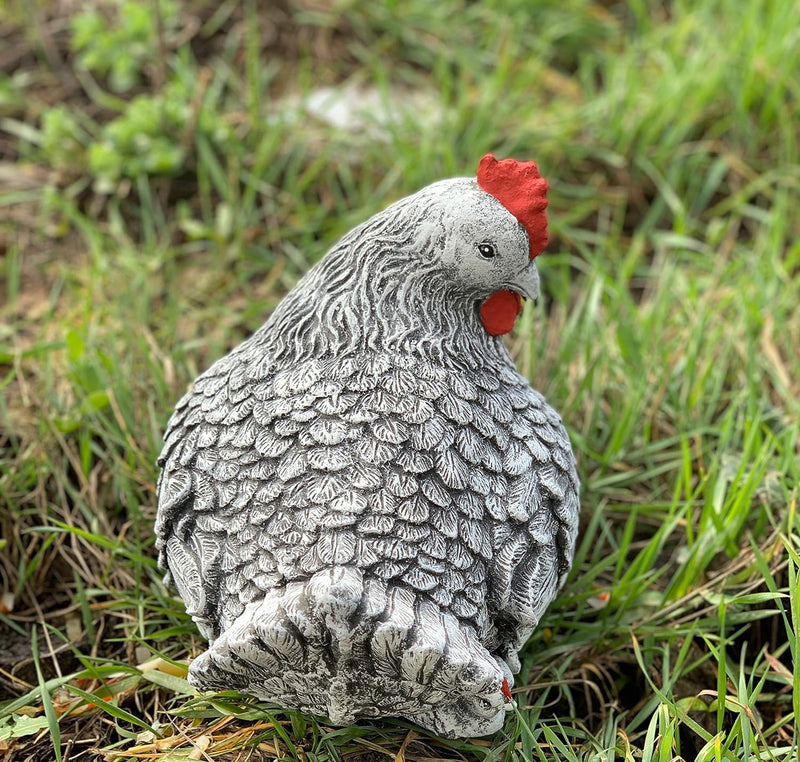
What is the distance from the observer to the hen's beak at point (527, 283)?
1660mm

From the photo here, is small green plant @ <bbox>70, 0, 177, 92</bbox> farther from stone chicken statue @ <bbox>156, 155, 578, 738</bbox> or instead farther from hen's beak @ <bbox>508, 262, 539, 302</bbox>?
hen's beak @ <bbox>508, 262, 539, 302</bbox>

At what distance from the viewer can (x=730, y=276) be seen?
2980mm

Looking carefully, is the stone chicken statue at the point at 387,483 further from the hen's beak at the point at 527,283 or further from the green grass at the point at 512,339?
the green grass at the point at 512,339

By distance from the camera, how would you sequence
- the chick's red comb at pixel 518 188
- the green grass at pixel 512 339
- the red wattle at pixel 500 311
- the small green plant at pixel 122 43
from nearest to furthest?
1. the chick's red comb at pixel 518 188
2. the red wattle at pixel 500 311
3. the green grass at pixel 512 339
4. the small green plant at pixel 122 43

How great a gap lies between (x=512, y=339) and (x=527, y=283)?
0.98 m

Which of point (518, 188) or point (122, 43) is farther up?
point (122, 43)

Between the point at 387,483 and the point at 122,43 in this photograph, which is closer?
the point at 387,483

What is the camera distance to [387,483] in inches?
58.9

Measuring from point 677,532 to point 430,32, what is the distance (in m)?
2.50

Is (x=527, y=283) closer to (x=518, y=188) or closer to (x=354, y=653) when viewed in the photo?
(x=518, y=188)

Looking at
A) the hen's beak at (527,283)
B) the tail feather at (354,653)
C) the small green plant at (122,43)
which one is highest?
the small green plant at (122,43)

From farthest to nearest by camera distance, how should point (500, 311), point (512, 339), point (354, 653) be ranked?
point (512, 339) → point (500, 311) → point (354, 653)

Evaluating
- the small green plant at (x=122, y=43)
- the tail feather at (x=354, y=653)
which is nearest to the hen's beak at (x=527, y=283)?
the tail feather at (x=354, y=653)

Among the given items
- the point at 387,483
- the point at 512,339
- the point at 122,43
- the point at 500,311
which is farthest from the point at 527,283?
the point at 122,43
